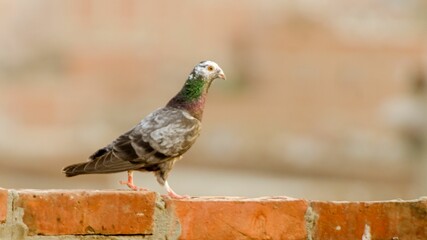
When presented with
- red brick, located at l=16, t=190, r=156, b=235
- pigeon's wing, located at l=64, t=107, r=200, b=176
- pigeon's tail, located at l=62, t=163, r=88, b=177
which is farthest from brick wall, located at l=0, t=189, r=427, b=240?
pigeon's wing, located at l=64, t=107, r=200, b=176

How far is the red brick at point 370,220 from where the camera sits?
559 centimetres

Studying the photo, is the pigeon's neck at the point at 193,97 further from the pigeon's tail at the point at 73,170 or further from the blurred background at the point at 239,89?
the blurred background at the point at 239,89

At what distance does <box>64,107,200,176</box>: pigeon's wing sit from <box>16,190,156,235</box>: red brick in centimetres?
86

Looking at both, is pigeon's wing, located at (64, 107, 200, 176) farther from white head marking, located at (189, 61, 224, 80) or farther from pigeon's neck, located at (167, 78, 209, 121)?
white head marking, located at (189, 61, 224, 80)

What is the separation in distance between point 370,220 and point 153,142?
3.46 feet

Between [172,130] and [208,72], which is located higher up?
[208,72]

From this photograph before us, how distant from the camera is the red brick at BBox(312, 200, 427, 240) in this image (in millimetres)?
5590

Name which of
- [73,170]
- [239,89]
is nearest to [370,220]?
[73,170]

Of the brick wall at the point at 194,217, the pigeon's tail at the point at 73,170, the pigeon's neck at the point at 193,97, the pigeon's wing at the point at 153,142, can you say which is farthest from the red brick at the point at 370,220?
the pigeon's neck at the point at 193,97

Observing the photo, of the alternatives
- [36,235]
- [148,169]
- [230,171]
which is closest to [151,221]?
[36,235]

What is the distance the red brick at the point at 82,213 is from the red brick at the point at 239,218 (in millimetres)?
114

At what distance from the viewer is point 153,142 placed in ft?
21.1

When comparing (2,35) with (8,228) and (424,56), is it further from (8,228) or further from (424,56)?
(8,228)

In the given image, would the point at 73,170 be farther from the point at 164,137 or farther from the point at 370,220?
the point at 370,220
